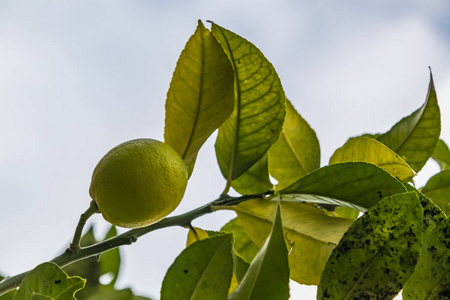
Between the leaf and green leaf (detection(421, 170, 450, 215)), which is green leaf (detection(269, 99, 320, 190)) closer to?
the leaf

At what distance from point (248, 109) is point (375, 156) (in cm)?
17

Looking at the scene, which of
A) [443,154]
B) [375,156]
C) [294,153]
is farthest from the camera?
[443,154]

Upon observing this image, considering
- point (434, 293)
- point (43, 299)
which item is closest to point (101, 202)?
point (43, 299)

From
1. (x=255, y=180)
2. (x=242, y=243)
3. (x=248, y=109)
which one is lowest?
(x=242, y=243)

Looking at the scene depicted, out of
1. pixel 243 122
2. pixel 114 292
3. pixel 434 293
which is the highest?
Result: pixel 243 122

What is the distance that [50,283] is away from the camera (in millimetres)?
463

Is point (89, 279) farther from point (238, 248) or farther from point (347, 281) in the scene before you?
point (347, 281)

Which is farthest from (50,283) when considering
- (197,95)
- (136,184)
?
(197,95)

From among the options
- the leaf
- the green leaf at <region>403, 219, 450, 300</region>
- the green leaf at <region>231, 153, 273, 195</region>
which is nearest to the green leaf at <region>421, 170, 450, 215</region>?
the leaf

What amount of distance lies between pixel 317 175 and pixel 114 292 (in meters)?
0.33

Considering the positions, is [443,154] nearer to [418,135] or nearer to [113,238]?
[418,135]

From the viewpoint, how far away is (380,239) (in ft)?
1.42

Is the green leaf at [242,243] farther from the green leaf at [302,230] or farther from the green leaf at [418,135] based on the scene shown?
the green leaf at [418,135]

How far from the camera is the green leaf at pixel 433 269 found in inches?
17.7
